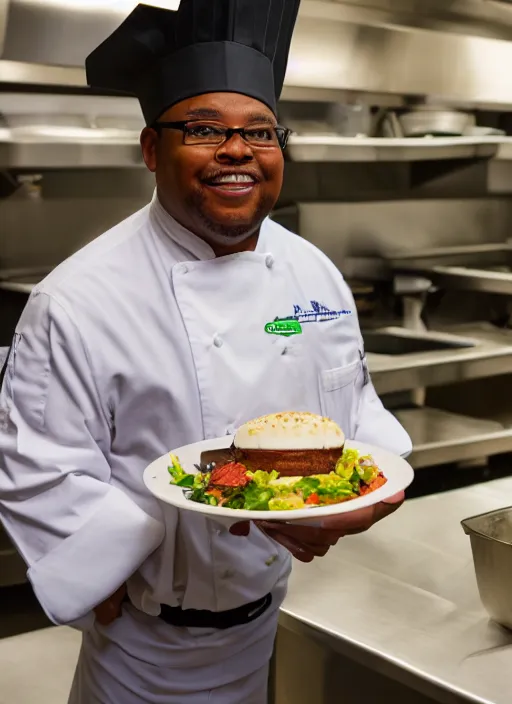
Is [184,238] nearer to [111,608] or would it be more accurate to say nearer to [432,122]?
[111,608]

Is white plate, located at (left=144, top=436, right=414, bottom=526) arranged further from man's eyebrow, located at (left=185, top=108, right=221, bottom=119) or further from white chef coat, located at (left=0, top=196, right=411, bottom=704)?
man's eyebrow, located at (left=185, top=108, right=221, bottom=119)

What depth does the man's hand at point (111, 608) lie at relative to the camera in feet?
4.99

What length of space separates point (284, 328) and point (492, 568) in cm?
52

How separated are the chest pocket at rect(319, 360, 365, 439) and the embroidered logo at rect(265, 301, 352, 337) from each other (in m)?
0.10

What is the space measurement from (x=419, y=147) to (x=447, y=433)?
1.17 meters

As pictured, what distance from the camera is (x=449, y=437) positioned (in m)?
3.79

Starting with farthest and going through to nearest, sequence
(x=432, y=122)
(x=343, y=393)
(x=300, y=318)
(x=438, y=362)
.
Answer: (x=432, y=122)
(x=438, y=362)
(x=343, y=393)
(x=300, y=318)

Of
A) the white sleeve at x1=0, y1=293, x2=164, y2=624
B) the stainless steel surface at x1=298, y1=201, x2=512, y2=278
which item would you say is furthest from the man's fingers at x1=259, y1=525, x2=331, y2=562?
the stainless steel surface at x1=298, y1=201, x2=512, y2=278

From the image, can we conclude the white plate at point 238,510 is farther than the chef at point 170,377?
No

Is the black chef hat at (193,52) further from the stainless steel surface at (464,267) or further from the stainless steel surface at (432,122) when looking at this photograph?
the stainless steel surface at (464,267)

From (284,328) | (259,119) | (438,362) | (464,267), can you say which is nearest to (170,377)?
(284,328)

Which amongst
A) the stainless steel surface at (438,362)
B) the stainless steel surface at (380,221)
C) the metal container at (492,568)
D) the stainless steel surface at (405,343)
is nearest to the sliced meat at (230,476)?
the metal container at (492,568)

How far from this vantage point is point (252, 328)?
1585 mm

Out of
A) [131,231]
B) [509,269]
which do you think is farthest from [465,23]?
[131,231]
